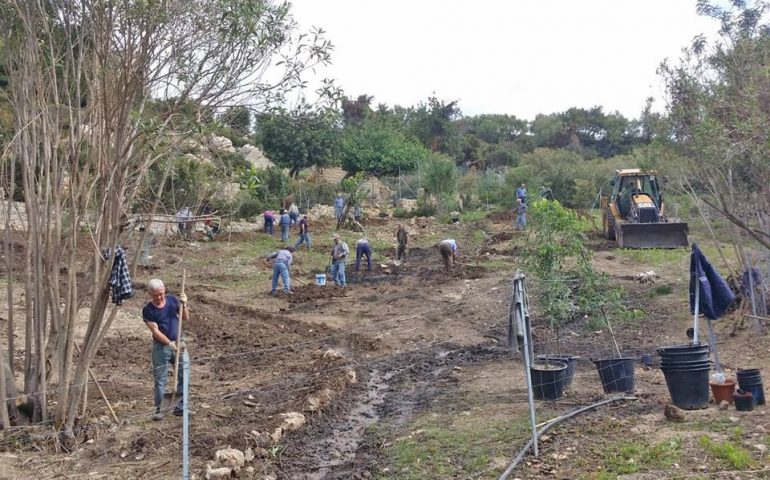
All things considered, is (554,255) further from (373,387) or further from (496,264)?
(496,264)

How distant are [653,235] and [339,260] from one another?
9.38 meters

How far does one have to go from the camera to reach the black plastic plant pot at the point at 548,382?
8.03m

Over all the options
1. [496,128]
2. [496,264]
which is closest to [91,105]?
[496,264]

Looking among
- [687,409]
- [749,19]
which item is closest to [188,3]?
[687,409]

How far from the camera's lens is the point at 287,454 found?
6672 mm

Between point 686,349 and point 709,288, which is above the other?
point 709,288

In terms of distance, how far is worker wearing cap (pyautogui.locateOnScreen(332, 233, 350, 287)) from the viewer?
16.4 metres

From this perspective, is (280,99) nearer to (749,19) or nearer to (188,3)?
(188,3)

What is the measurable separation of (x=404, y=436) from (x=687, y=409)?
2777 mm

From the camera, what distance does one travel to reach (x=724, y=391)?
7.43 meters

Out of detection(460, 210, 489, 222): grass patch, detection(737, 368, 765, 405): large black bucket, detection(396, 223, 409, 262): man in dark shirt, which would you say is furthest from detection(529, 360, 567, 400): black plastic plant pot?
detection(460, 210, 489, 222): grass patch

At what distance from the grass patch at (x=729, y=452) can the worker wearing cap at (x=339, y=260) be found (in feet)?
35.6

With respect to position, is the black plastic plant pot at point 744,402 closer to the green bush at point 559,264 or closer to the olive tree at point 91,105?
the green bush at point 559,264

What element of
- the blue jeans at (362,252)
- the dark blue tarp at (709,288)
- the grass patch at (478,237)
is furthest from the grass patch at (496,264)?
the dark blue tarp at (709,288)
